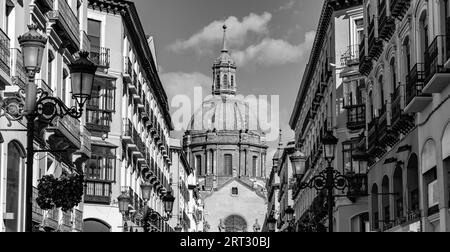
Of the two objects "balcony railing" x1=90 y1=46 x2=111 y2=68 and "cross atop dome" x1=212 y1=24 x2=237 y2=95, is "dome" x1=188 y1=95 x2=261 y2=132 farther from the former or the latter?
"balcony railing" x1=90 y1=46 x2=111 y2=68

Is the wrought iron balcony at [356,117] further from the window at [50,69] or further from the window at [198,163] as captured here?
the window at [198,163]

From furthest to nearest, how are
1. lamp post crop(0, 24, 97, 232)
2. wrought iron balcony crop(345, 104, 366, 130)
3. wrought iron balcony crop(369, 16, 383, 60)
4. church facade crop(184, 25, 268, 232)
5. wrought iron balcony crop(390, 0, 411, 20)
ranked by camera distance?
church facade crop(184, 25, 268, 232) → wrought iron balcony crop(345, 104, 366, 130) → wrought iron balcony crop(369, 16, 383, 60) → wrought iron balcony crop(390, 0, 411, 20) → lamp post crop(0, 24, 97, 232)

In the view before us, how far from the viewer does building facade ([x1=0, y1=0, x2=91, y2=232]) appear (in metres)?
22.5

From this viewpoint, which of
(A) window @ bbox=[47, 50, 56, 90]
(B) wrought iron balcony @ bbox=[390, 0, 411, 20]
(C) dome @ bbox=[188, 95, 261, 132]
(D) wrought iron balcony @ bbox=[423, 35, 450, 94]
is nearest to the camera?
(D) wrought iron balcony @ bbox=[423, 35, 450, 94]

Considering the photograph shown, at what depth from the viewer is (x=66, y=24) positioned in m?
29.1

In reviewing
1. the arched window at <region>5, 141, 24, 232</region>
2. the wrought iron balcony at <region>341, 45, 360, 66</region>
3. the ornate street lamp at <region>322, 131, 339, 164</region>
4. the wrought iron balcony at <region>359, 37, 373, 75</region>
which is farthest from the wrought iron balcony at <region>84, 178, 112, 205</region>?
the ornate street lamp at <region>322, 131, 339, 164</region>

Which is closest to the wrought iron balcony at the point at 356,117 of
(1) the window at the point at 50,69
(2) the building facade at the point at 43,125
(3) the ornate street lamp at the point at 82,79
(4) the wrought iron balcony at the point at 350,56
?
(4) the wrought iron balcony at the point at 350,56

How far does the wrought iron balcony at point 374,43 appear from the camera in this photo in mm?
33812

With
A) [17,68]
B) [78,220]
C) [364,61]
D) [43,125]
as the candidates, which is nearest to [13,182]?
[43,125]

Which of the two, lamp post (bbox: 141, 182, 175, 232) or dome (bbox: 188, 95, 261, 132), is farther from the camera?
dome (bbox: 188, 95, 261, 132)

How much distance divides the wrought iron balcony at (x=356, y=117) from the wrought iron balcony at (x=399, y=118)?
1085 cm

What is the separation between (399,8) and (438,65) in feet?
24.4

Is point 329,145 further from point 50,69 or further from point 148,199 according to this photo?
point 50,69
